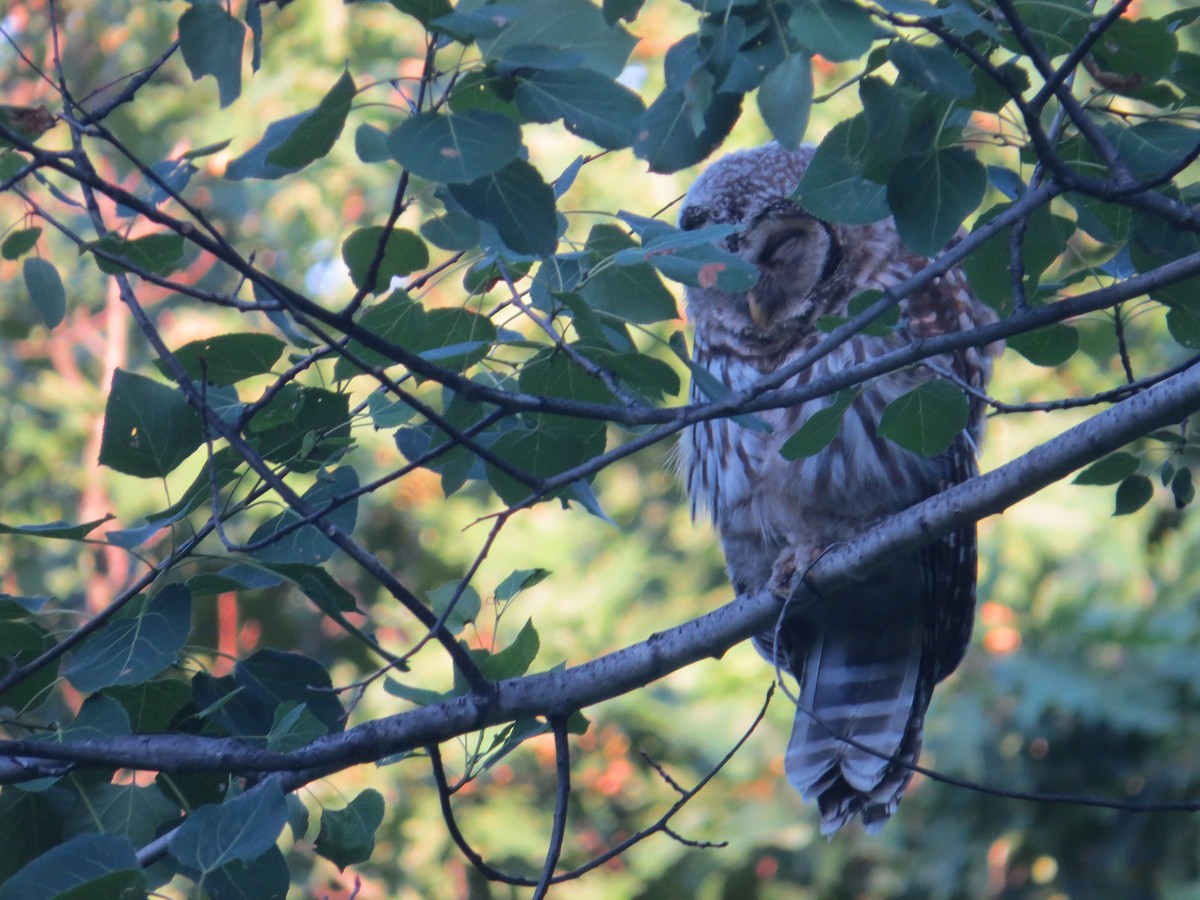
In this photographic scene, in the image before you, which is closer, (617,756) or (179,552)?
(179,552)

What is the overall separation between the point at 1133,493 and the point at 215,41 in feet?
5.85

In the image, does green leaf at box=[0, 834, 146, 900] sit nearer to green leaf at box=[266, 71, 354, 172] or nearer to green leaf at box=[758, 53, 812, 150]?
green leaf at box=[266, 71, 354, 172]

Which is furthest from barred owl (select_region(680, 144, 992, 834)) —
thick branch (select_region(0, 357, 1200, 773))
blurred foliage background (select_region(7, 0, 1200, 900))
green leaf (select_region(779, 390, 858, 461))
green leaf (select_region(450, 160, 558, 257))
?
blurred foliage background (select_region(7, 0, 1200, 900))

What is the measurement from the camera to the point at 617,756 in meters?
7.28

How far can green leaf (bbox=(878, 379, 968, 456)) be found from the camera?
6.72ft

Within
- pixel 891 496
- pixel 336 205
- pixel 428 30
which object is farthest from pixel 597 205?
→ pixel 428 30

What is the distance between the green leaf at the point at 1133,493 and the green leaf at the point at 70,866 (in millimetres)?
1823

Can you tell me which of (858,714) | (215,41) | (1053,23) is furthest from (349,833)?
(858,714)

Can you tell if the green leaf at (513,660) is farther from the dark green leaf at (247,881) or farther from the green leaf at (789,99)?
the green leaf at (789,99)

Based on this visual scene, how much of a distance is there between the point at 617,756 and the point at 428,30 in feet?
20.5

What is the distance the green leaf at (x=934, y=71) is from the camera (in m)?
1.55

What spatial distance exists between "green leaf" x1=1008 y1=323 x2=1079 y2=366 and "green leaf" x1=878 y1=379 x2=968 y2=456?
0.86ft

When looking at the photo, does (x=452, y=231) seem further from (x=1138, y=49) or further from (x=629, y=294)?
(x=1138, y=49)

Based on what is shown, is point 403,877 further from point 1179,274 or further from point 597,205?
point 1179,274
